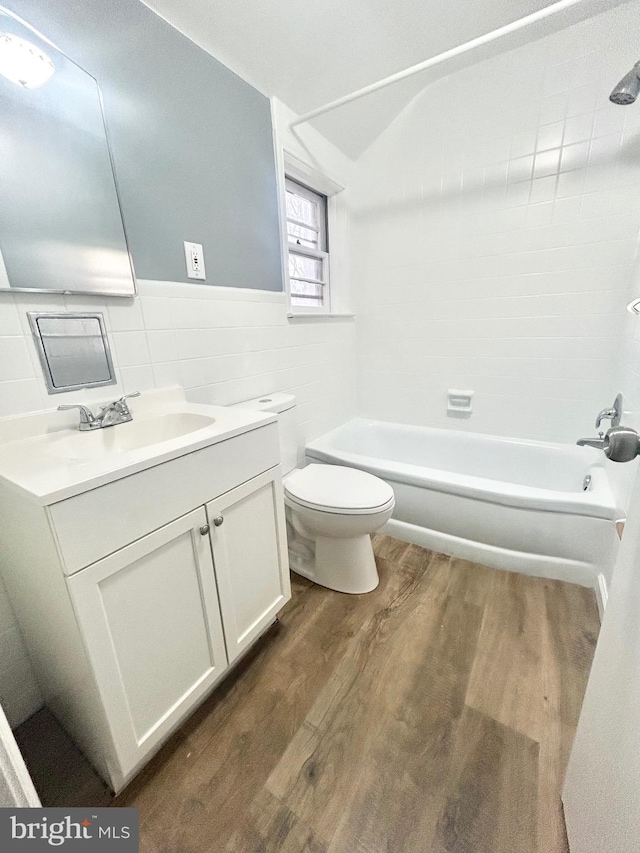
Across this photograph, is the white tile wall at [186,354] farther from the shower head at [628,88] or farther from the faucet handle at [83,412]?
the shower head at [628,88]

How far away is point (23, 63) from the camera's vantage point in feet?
2.81

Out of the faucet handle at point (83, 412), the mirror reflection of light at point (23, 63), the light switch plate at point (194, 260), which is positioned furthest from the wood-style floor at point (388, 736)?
the mirror reflection of light at point (23, 63)

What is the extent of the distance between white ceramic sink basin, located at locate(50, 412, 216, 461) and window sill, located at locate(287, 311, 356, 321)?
0.93 metres

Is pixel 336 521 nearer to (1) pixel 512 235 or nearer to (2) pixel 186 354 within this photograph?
(2) pixel 186 354

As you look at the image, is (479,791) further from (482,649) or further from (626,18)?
(626,18)

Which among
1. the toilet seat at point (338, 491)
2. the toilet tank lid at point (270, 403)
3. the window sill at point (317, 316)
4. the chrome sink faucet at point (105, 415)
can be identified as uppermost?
the window sill at point (317, 316)

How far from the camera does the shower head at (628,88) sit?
1131 millimetres

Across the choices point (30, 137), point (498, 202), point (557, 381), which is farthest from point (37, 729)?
point (498, 202)

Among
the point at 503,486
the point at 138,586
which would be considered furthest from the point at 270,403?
the point at 503,486

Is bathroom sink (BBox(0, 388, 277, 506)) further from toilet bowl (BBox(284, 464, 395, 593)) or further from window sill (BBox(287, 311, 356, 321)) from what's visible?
window sill (BBox(287, 311, 356, 321))

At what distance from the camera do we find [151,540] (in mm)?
794

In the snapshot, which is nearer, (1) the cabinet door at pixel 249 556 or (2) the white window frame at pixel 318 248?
(1) the cabinet door at pixel 249 556

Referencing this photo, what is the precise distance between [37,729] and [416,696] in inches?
45.5

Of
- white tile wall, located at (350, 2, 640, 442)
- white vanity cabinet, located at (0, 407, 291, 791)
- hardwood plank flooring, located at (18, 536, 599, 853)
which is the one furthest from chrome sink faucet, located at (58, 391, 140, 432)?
white tile wall, located at (350, 2, 640, 442)
